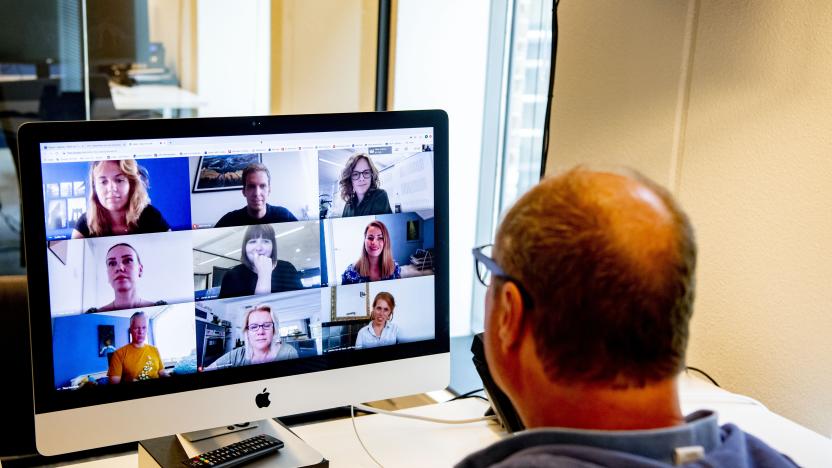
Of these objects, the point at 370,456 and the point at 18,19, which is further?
the point at 18,19

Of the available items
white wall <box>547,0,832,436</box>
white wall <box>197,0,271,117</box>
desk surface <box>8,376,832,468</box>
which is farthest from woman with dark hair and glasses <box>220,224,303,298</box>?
white wall <box>197,0,271,117</box>

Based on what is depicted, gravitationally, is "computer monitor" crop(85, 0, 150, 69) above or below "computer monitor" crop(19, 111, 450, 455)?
above

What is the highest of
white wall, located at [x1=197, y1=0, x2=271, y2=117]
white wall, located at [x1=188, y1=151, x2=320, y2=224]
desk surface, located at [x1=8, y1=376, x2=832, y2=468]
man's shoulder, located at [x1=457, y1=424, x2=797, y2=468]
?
white wall, located at [x1=197, y1=0, x2=271, y2=117]

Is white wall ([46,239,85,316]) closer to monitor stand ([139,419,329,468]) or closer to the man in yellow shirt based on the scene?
the man in yellow shirt

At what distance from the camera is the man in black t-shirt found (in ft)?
4.50

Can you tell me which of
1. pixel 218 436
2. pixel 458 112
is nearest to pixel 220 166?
pixel 218 436

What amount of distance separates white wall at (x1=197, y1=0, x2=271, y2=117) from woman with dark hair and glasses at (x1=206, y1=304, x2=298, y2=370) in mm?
2031

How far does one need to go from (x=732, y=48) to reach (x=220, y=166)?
950 mm

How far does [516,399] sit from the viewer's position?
962 mm

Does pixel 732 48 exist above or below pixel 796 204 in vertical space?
above

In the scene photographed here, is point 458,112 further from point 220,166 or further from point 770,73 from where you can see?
point 220,166

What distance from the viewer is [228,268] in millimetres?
1370

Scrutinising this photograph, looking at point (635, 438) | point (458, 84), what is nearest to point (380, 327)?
point (635, 438)

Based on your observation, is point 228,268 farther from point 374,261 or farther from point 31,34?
point 31,34
